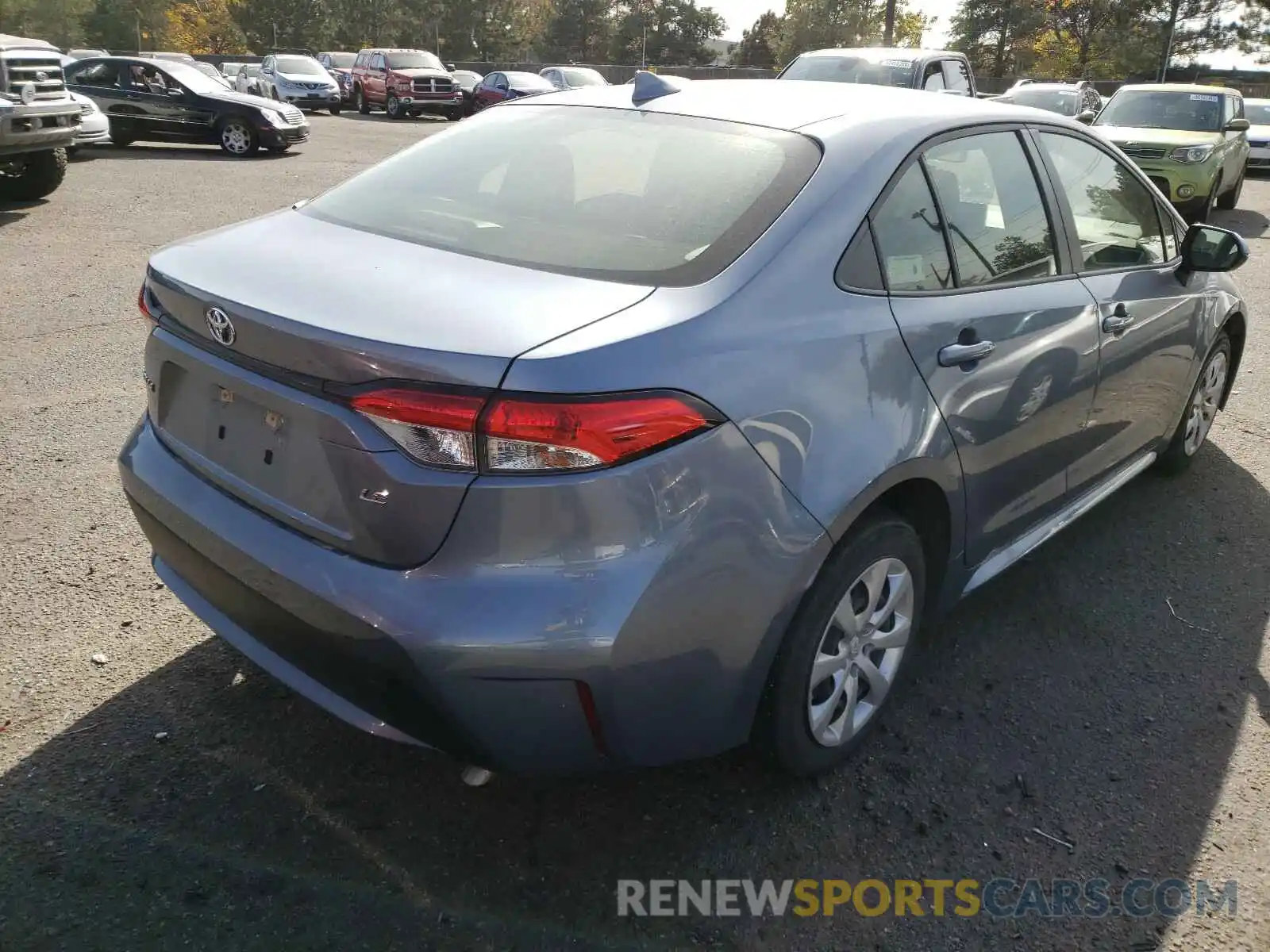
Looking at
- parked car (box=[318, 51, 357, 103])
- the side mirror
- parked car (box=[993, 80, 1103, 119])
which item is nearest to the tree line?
parked car (box=[318, 51, 357, 103])

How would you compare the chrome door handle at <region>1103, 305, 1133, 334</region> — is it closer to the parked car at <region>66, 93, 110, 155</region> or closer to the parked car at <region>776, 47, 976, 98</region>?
the parked car at <region>776, 47, 976, 98</region>

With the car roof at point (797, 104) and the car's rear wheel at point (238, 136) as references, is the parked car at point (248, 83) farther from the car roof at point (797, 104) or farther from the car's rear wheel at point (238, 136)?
the car roof at point (797, 104)

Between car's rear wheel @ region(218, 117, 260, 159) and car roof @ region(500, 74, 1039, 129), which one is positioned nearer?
car roof @ region(500, 74, 1039, 129)

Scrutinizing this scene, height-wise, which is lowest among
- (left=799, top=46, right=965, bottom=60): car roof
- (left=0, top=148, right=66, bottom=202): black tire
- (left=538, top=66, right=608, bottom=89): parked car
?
(left=0, top=148, right=66, bottom=202): black tire

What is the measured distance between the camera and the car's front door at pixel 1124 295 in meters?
3.43

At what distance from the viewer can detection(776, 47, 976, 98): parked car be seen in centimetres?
1198

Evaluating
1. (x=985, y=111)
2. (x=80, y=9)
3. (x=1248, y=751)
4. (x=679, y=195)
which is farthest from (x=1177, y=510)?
(x=80, y=9)

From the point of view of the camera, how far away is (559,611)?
1931mm

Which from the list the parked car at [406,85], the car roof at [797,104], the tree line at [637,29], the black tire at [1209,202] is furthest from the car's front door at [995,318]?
the tree line at [637,29]

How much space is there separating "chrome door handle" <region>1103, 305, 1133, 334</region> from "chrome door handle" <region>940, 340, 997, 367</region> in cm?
85

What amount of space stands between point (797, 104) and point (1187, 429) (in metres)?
2.83

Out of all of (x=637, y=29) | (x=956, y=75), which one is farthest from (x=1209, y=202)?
(x=637, y=29)

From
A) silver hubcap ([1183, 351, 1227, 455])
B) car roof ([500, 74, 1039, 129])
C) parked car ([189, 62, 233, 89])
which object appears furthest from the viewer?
parked car ([189, 62, 233, 89])

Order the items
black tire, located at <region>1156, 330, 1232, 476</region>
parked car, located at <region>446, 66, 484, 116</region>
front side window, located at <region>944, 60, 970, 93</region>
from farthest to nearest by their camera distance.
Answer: parked car, located at <region>446, 66, 484, 116</region> < front side window, located at <region>944, 60, 970, 93</region> < black tire, located at <region>1156, 330, 1232, 476</region>
